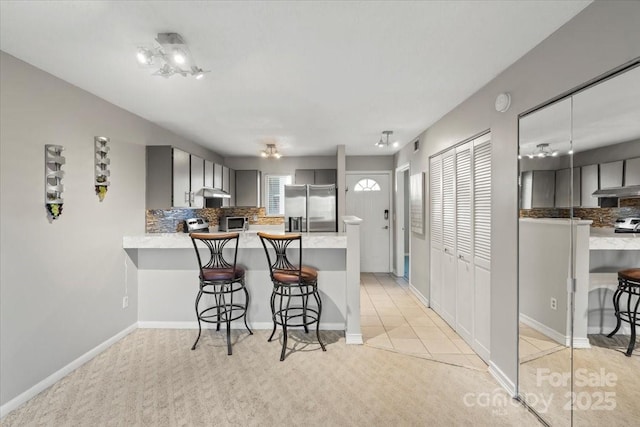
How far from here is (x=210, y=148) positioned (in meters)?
5.44

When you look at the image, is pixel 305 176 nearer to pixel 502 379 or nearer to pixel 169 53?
pixel 169 53

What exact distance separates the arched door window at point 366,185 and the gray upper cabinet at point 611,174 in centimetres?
461

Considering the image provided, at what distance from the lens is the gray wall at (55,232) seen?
2.10m

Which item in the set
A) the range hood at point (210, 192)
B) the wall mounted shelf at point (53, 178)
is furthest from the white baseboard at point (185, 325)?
the range hood at point (210, 192)

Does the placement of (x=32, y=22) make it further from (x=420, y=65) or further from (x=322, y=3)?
(x=420, y=65)

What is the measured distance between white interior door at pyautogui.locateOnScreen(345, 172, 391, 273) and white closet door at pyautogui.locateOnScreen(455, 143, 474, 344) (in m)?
2.87

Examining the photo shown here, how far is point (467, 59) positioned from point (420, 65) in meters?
0.33

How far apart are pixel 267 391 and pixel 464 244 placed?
2.35 metres

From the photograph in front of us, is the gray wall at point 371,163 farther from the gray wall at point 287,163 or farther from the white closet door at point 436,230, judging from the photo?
the white closet door at point 436,230

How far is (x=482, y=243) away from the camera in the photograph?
2.74 meters

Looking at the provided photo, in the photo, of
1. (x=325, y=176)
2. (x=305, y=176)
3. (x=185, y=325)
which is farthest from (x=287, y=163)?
(x=185, y=325)

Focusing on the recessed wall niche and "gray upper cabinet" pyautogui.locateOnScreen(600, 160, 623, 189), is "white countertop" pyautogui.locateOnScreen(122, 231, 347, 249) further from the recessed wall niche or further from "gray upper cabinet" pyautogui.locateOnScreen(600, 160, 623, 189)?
"gray upper cabinet" pyautogui.locateOnScreen(600, 160, 623, 189)

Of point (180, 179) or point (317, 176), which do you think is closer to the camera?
point (180, 179)

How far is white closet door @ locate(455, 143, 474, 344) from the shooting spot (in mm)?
2980
